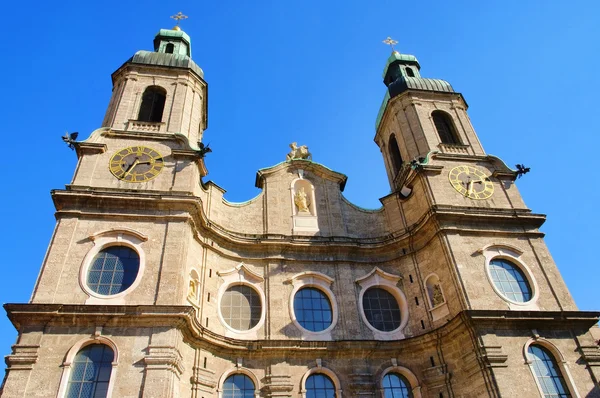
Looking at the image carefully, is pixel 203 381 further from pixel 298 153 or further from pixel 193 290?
pixel 298 153

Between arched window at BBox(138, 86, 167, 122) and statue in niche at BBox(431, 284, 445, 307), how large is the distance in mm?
13850

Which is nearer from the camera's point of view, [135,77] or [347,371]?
[347,371]

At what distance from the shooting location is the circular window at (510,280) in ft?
54.8

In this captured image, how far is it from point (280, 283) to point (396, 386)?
5385 mm

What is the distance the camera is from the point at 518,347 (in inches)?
590

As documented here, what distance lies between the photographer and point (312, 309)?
17484 millimetres

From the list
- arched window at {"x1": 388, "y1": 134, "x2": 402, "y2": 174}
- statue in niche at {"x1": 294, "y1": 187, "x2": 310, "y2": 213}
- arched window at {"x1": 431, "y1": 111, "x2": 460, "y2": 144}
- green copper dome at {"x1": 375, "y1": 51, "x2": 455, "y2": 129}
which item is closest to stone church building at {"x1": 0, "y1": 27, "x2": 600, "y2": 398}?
statue in niche at {"x1": 294, "y1": 187, "x2": 310, "y2": 213}

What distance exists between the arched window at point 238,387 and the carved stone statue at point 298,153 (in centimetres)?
1043

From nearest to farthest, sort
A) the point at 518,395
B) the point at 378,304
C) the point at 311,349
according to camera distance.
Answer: the point at 518,395
the point at 311,349
the point at 378,304

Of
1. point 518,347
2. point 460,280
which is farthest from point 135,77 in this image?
point 518,347

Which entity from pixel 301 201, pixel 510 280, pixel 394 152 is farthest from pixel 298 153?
pixel 510 280

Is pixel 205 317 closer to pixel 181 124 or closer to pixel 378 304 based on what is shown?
pixel 378 304

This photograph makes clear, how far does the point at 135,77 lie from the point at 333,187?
10335 mm

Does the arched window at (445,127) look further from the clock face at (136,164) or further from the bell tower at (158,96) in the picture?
the clock face at (136,164)
